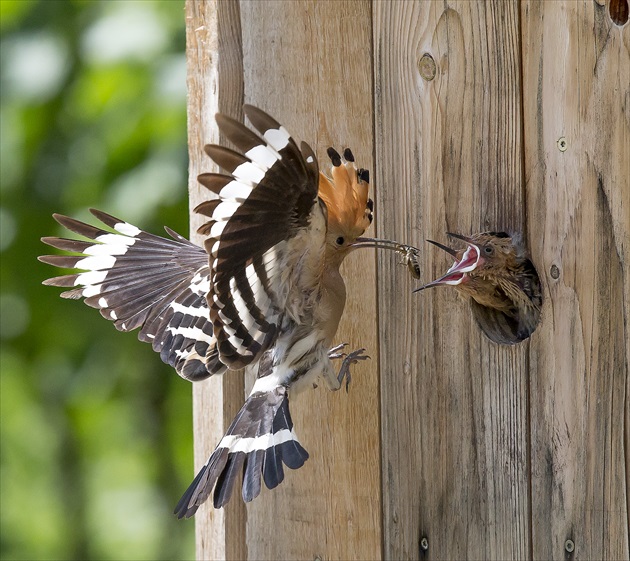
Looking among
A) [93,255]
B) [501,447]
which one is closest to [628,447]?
[501,447]

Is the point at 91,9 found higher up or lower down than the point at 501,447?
higher up

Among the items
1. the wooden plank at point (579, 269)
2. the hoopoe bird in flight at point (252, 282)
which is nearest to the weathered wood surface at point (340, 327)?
the hoopoe bird in flight at point (252, 282)

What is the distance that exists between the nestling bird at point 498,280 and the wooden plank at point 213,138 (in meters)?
0.71

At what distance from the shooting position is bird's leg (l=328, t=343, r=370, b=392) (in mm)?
2463

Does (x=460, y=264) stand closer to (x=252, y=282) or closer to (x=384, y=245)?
(x=384, y=245)

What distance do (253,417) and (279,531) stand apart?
53 centimetres

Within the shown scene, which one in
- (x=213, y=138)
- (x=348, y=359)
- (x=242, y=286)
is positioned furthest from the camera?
(x=213, y=138)

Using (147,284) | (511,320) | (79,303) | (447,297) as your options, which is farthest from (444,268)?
(79,303)

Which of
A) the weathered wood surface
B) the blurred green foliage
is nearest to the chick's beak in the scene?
the weathered wood surface

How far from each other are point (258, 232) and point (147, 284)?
784 mm

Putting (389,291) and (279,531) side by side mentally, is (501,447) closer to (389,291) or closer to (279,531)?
(389,291)

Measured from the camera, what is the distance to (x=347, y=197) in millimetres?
2279

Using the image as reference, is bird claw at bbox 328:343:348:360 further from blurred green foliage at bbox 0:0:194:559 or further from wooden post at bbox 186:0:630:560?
blurred green foliage at bbox 0:0:194:559

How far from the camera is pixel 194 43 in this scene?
8.99 feet
